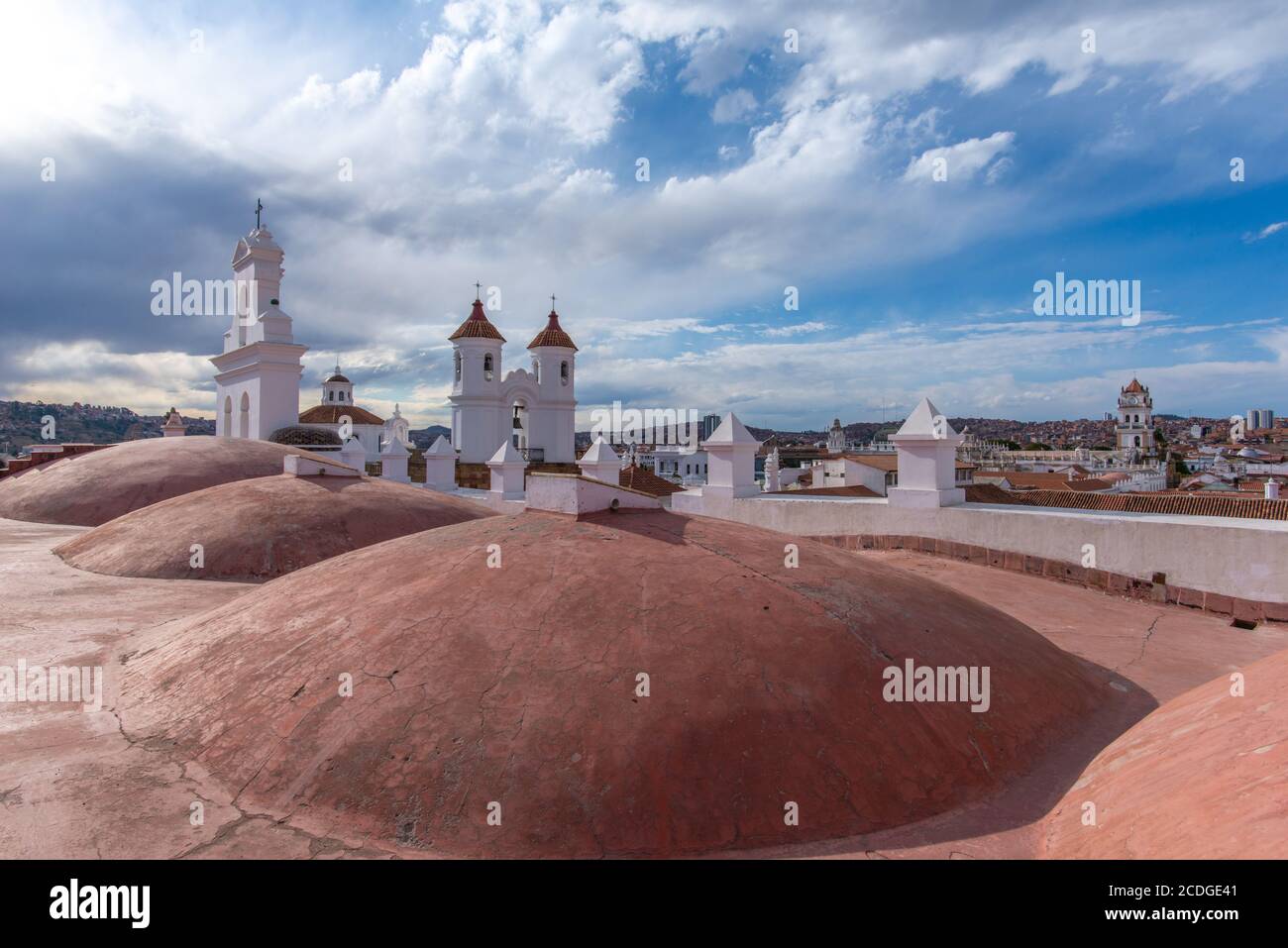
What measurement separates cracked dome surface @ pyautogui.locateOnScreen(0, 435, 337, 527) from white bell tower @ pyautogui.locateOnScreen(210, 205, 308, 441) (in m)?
5.69

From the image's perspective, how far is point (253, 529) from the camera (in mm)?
11297

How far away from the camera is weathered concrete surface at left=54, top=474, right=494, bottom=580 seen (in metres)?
10.7

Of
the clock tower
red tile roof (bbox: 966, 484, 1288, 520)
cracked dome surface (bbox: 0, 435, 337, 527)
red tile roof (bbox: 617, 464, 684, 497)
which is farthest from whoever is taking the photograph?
the clock tower

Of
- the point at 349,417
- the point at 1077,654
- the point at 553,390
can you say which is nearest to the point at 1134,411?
the point at 553,390

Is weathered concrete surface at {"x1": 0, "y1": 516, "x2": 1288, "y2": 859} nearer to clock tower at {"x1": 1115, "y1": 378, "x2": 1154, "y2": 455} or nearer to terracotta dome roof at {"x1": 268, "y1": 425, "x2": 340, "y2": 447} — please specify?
terracotta dome roof at {"x1": 268, "y1": 425, "x2": 340, "y2": 447}

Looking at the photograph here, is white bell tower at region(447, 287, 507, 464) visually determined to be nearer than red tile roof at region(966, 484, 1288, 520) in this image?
No

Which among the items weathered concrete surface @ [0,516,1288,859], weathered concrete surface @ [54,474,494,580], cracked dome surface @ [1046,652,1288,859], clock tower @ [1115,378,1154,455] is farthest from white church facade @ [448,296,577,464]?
clock tower @ [1115,378,1154,455]

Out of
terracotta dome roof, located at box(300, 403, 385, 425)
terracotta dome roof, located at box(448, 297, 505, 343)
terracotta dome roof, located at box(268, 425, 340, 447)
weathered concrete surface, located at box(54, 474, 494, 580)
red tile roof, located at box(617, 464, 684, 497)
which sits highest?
terracotta dome roof, located at box(448, 297, 505, 343)

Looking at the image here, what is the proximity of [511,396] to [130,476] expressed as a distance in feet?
65.6

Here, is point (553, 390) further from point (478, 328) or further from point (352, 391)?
point (352, 391)

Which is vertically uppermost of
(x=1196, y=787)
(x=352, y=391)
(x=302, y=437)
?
(x=352, y=391)

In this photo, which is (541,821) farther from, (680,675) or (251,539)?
(251,539)

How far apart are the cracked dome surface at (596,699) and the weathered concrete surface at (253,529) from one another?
16.9 feet

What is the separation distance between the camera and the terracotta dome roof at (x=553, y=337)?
121 feet
